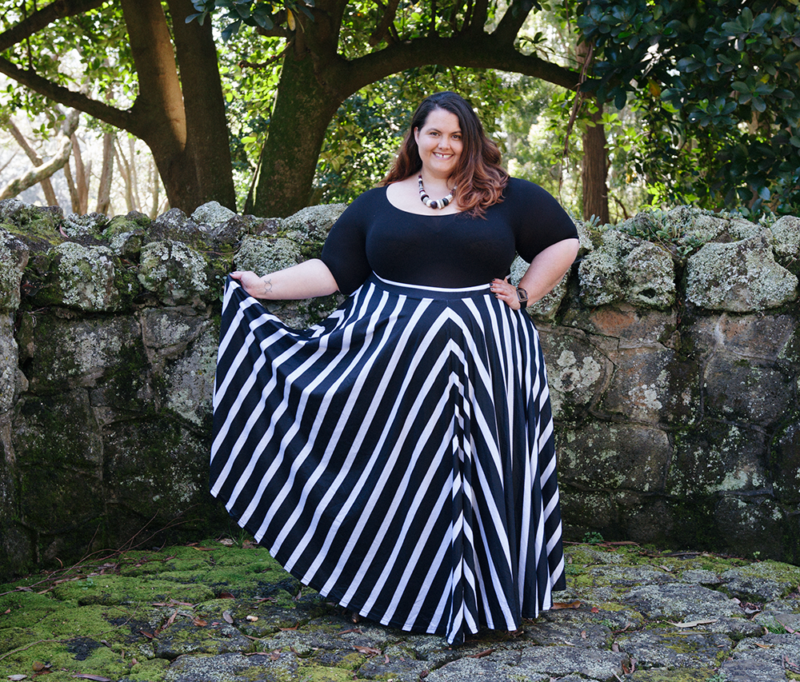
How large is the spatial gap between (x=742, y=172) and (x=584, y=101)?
2.15 m

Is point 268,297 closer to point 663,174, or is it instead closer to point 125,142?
point 663,174

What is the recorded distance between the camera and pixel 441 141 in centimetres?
268

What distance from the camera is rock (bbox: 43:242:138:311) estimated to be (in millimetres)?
2990

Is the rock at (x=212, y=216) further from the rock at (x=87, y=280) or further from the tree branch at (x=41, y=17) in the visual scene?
the tree branch at (x=41, y=17)

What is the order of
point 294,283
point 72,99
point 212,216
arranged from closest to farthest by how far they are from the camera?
point 294,283 → point 212,216 → point 72,99

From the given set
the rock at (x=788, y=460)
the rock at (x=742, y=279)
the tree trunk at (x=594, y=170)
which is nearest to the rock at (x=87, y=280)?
the rock at (x=742, y=279)

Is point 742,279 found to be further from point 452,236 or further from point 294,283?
point 294,283

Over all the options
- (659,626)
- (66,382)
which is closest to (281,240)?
(66,382)

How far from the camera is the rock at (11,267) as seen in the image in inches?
108

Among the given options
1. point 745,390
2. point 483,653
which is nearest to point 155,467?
point 483,653

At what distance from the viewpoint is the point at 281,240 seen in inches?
131

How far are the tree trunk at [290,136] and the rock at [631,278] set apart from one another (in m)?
2.93

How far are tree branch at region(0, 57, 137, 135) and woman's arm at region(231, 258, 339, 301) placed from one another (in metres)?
3.97

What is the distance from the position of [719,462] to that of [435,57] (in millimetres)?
3857
